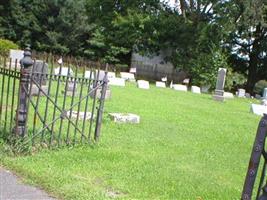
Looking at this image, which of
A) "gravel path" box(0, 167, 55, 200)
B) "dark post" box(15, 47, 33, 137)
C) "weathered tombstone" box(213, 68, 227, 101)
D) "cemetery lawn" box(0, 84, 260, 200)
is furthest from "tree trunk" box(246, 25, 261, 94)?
"gravel path" box(0, 167, 55, 200)

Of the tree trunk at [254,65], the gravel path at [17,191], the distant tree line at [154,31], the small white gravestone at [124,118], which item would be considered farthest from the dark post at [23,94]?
the tree trunk at [254,65]

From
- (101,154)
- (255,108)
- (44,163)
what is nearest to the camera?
(44,163)

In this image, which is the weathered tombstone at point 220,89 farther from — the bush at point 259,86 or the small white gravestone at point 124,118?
the bush at point 259,86

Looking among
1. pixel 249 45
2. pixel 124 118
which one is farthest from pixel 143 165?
pixel 249 45

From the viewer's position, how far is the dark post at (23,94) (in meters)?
7.00

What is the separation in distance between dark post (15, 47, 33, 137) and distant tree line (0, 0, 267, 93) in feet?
87.3

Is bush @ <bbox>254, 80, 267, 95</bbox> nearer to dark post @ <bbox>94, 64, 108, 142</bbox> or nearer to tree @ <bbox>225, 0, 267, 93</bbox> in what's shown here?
tree @ <bbox>225, 0, 267, 93</bbox>

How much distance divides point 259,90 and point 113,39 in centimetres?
1473

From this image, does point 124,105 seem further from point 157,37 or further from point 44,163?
point 157,37

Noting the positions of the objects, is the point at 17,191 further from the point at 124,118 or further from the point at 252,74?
the point at 252,74

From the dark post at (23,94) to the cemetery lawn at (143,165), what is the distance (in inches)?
15.5

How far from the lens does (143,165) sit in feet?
23.6

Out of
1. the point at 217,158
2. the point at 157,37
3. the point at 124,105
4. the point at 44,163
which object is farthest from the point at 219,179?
the point at 157,37

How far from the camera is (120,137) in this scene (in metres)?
9.19
